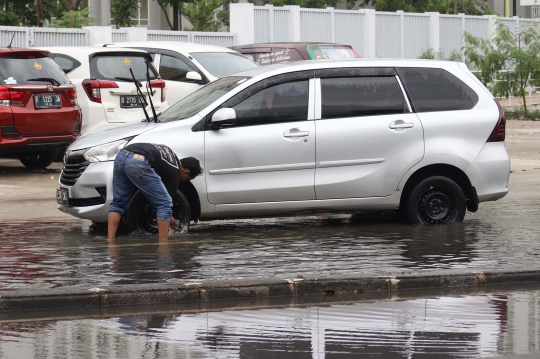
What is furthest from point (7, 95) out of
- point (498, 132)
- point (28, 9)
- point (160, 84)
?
point (28, 9)

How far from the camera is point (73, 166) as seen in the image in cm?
1063

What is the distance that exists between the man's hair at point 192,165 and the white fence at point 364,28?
69.9 ft

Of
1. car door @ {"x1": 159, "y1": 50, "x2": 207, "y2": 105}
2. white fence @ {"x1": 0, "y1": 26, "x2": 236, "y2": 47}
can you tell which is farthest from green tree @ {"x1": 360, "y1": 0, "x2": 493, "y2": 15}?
car door @ {"x1": 159, "y1": 50, "x2": 207, "y2": 105}

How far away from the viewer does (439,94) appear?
11109 mm

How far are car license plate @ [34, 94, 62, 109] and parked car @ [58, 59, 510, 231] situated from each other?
508 centimetres

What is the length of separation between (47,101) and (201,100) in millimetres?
5564

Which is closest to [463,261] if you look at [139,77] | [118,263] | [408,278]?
[408,278]

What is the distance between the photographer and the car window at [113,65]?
1758 cm

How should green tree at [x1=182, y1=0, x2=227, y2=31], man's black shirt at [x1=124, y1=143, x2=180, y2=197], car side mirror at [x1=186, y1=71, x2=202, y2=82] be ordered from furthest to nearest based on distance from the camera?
green tree at [x1=182, y1=0, x2=227, y2=31] → car side mirror at [x1=186, y1=71, x2=202, y2=82] → man's black shirt at [x1=124, y1=143, x2=180, y2=197]

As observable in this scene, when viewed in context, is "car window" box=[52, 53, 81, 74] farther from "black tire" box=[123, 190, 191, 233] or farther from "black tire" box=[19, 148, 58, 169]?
"black tire" box=[123, 190, 191, 233]

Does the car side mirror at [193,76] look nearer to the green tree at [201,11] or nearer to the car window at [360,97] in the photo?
the car window at [360,97]

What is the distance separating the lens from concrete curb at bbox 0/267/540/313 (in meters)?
7.43

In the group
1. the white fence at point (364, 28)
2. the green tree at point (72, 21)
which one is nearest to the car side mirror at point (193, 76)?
the white fence at point (364, 28)

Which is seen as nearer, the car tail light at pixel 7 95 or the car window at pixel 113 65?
the car tail light at pixel 7 95
